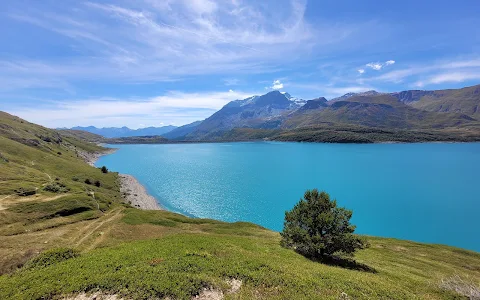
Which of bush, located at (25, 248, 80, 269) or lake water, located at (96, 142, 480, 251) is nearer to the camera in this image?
bush, located at (25, 248, 80, 269)

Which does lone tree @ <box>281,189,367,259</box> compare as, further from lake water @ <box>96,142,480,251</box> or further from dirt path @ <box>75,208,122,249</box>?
lake water @ <box>96,142,480,251</box>

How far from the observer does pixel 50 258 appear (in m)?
29.8

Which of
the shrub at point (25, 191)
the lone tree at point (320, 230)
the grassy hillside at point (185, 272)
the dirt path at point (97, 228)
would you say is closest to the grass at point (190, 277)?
the grassy hillside at point (185, 272)

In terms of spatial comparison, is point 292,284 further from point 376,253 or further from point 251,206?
point 251,206

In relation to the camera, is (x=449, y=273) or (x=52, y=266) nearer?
(x=52, y=266)

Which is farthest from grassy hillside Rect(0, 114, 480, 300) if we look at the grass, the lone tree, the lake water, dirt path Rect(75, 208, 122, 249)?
the lake water

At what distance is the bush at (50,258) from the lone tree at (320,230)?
32.6 metres

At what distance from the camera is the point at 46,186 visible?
8750 centimetres

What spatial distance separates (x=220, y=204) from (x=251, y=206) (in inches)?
675

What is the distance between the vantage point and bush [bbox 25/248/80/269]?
2881 centimetres

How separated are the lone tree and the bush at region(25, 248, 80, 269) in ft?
107

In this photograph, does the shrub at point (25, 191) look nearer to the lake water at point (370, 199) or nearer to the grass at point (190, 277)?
the grass at point (190, 277)

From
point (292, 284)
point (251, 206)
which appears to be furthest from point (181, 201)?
point (292, 284)

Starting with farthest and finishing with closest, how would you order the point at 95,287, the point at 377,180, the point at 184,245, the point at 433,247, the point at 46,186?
the point at 377,180 < the point at 46,186 < the point at 433,247 < the point at 184,245 < the point at 95,287
